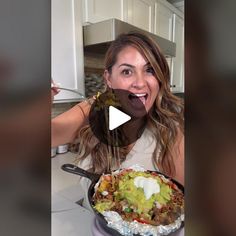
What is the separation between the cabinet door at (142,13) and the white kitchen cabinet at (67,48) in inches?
4.0

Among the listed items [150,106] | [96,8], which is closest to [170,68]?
[150,106]

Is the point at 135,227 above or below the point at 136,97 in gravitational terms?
below

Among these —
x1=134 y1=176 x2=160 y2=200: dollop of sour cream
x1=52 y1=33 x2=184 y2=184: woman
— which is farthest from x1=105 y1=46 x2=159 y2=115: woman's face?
x1=134 y1=176 x2=160 y2=200: dollop of sour cream

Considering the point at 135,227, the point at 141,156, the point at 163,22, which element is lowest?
the point at 135,227

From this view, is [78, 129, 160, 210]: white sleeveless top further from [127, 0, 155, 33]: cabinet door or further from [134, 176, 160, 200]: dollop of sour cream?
[127, 0, 155, 33]: cabinet door

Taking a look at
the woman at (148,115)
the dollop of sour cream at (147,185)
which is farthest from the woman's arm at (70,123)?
the dollop of sour cream at (147,185)

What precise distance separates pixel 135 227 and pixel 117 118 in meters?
0.18

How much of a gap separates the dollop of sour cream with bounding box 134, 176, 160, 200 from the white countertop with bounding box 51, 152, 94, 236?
0.10m

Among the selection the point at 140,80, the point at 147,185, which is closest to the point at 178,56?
the point at 140,80

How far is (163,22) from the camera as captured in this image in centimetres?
39

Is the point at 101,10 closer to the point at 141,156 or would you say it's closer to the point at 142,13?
the point at 142,13

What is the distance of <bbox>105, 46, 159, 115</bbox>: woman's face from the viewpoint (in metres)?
0.36

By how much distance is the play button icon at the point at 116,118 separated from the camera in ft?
1.22
